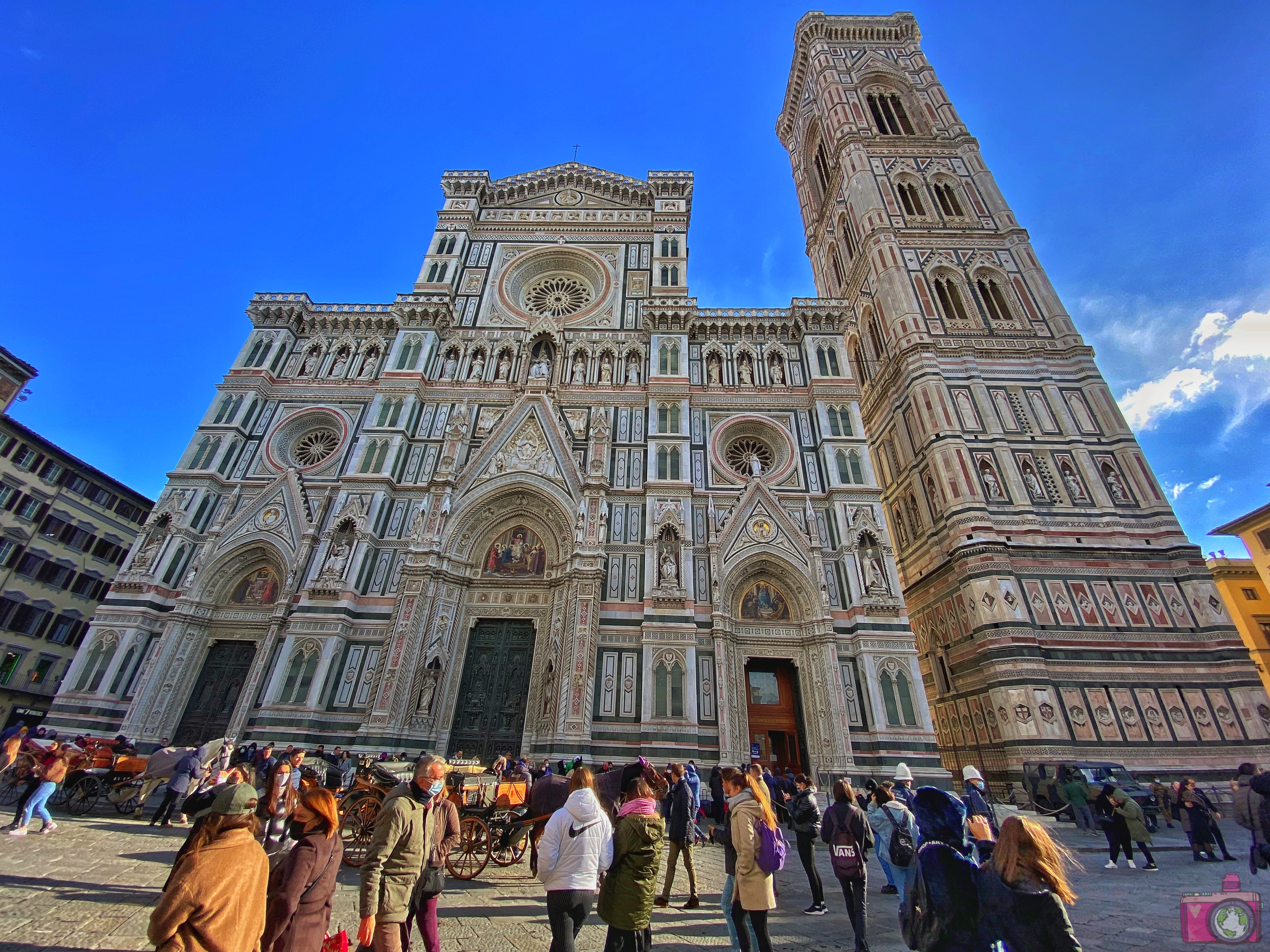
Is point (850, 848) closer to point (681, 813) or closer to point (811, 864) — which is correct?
point (811, 864)

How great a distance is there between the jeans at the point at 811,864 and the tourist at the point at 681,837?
134cm

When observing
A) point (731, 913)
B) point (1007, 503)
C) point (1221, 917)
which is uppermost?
point (1007, 503)

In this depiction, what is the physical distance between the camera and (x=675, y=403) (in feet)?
72.4

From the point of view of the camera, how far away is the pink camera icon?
149 inches

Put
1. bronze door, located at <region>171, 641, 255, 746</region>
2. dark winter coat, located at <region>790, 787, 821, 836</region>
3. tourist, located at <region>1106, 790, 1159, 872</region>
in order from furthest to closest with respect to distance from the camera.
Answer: bronze door, located at <region>171, 641, 255, 746</region> < tourist, located at <region>1106, 790, 1159, 872</region> < dark winter coat, located at <region>790, 787, 821, 836</region>

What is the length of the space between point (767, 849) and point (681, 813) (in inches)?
126

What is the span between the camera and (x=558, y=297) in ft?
87.9

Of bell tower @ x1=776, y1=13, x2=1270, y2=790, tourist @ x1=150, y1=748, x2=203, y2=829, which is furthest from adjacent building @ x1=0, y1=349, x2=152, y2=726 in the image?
bell tower @ x1=776, y1=13, x2=1270, y2=790

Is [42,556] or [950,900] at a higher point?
[42,556]

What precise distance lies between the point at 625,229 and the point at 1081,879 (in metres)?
27.5

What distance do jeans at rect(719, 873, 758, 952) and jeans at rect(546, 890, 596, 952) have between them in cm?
151

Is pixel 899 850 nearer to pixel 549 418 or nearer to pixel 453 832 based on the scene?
pixel 453 832

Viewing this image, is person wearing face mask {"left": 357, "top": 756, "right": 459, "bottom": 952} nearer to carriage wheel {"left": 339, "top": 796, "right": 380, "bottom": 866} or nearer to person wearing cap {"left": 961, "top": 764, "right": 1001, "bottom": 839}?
carriage wheel {"left": 339, "top": 796, "right": 380, "bottom": 866}

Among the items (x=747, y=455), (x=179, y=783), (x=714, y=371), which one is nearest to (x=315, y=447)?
(x=179, y=783)
